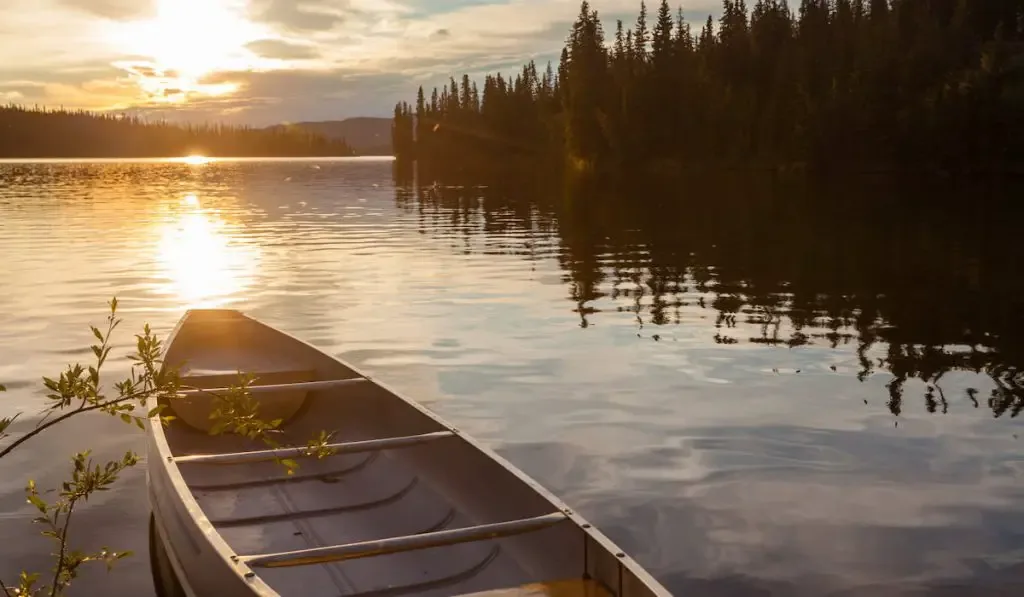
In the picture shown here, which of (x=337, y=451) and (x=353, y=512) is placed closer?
(x=337, y=451)

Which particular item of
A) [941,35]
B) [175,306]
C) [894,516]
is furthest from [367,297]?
[941,35]

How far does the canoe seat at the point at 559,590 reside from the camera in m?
6.83

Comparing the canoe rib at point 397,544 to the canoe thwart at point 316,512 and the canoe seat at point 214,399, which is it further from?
the canoe seat at point 214,399

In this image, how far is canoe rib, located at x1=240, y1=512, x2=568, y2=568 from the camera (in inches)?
273

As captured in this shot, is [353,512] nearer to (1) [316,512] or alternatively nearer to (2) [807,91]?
(1) [316,512]

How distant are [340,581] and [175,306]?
19.3 metres

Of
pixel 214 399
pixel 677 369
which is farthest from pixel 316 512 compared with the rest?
pixel 677 369

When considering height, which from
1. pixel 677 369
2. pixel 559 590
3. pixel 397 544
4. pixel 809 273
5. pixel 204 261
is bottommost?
pixel 677 369

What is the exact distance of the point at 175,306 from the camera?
25.6 metres

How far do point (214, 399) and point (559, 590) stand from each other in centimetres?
704

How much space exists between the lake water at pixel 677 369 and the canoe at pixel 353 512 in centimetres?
120

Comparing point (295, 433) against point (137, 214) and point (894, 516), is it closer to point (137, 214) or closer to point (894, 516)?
point (894, 516)

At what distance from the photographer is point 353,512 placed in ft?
31.6

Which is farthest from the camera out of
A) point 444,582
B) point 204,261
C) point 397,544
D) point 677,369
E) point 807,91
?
point 807,91
